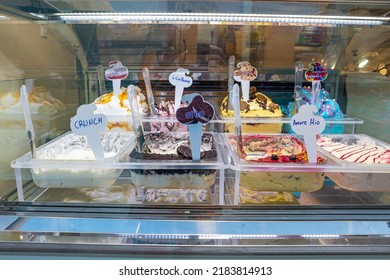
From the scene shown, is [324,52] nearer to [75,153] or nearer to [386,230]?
[386,230]

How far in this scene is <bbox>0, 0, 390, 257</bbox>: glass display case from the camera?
998mm

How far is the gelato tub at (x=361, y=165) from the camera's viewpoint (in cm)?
120

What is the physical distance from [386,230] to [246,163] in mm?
Answer: 483

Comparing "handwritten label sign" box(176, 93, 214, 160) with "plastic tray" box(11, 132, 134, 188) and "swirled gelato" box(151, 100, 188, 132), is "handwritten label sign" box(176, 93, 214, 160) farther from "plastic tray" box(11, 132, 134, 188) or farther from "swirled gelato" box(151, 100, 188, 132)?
"swirled gelato" box(151, 100, 188, 132)

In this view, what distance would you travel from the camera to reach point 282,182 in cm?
120

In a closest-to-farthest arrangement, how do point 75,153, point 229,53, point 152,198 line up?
point 152,198, point 75,153, point 229,53

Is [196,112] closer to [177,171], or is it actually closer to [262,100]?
[177,171]

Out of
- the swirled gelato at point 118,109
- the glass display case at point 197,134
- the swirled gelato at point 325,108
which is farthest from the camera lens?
the swirled gelato at point 325,108

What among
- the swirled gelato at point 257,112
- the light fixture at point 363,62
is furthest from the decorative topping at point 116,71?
the light fixture at point 363,62

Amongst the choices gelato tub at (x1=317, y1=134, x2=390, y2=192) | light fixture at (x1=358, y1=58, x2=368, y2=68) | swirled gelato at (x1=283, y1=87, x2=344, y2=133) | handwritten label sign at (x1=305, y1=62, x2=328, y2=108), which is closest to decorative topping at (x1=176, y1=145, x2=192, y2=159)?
gelato tub at (x1=317, y1=134, x2=390, y2=192)

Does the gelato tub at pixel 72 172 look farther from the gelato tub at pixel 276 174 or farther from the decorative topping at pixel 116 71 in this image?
the decorative topping at pixel 116 71

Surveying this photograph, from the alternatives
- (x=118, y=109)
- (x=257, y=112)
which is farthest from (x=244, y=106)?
(x=118, y=109)
